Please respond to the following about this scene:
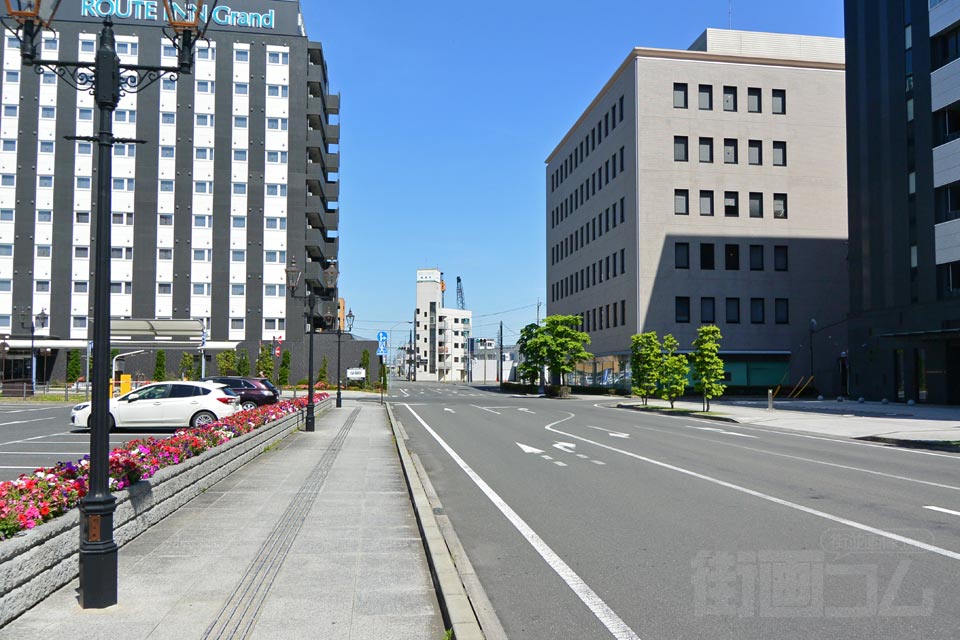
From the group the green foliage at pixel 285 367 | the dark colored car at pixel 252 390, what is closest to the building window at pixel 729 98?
the green foliage at pixel 285 367

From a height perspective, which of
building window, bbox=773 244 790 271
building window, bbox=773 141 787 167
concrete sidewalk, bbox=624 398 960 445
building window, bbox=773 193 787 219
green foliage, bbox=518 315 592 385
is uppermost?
building window, bbox=773 141 787 167

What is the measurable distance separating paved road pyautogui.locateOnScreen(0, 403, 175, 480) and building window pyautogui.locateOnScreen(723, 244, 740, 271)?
4490 cm

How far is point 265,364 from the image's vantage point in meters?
62.3

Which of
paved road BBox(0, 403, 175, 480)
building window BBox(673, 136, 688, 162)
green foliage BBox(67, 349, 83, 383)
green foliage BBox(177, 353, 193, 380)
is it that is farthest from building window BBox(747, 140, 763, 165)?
green foliage BBox(67, 349, 83, 383)

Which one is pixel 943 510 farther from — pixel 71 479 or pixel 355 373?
pixel 355 373

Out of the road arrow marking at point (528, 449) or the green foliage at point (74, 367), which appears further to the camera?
the green foliage at point (74, 367)

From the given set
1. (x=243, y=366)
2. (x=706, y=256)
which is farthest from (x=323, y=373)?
(x=706, y=256)

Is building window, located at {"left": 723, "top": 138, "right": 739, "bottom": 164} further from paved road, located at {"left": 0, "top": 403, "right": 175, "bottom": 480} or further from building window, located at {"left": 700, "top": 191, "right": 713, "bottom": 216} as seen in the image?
paved road, located at {"left": 0, "top": 403, "right": 175, "bottom": 480}

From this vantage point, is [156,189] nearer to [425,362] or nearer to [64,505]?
[64,505]

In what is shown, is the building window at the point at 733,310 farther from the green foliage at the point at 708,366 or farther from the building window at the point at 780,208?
the green foliage at the point at 708,366

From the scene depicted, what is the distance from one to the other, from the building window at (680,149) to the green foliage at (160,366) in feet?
140

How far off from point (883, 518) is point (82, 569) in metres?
8.66

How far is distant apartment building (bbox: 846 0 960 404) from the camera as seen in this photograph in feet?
122

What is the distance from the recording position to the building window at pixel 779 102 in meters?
59.5
